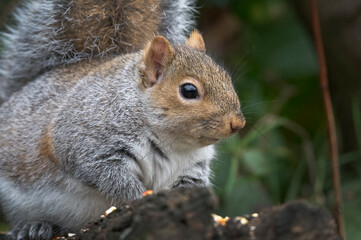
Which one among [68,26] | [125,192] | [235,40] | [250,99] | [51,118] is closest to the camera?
[125,192]

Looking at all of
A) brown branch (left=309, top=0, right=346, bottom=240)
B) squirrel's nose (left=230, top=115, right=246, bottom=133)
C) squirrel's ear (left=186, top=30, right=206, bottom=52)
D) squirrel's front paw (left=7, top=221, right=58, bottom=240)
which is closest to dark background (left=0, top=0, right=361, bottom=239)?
brown branch (left=309, top=0, right=346, bottom=240)

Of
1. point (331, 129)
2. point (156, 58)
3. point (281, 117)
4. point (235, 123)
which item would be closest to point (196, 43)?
point (156, 58)

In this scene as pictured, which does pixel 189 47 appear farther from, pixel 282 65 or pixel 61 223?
pixel 282 65

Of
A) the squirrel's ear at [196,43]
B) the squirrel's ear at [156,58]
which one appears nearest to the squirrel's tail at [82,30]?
the squirrel's ear at [196,43]

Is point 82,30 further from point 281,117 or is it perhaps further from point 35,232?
point 281,117

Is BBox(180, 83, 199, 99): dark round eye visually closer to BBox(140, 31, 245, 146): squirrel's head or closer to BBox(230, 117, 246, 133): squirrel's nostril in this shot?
BBox(140, 31, 245, 146): squirrel's head

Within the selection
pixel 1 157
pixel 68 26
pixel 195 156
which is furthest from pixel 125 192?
pixel 68 26

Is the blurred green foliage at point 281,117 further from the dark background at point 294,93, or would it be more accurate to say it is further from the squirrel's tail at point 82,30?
the squirrel's tail at point 82,30

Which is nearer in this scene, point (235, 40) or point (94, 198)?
point (94, 198)
